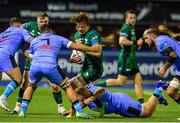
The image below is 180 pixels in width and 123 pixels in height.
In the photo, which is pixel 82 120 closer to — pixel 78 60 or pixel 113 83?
pixel 78 60

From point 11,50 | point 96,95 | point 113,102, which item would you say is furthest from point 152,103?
point 11,50

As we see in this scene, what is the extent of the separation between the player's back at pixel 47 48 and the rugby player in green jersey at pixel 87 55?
575 mm

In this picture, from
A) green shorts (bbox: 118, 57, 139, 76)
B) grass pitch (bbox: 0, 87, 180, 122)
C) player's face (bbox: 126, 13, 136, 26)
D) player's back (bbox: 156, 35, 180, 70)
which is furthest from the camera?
green shorts (bbox: 118, 57, 139, 76)

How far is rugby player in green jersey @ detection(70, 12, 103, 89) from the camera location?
1409 centimetres

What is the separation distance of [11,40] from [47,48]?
193cm

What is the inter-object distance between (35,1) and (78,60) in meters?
15.0

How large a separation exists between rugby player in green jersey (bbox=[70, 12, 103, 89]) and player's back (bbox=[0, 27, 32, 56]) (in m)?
1.19

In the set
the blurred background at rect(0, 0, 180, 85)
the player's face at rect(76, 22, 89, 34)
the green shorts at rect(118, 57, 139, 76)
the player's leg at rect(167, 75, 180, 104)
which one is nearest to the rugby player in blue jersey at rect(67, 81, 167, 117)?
the player's leg at rect(167, 75, 180, 104)

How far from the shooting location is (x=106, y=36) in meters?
30.3

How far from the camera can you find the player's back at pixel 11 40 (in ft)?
50.3

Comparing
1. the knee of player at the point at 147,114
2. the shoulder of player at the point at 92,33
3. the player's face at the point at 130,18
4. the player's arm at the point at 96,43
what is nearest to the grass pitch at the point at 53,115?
the knee of player at the point at 147,114

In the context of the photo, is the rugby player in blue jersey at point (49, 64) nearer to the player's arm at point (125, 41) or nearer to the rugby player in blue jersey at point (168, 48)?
the rugby player in blue jersey at point (168, 48)

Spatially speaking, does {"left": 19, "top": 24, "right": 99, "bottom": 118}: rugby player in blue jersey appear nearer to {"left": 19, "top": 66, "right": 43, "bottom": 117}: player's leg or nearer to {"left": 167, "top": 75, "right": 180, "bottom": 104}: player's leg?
{"left": 19, "top": 66, "right": 43, "bottom": 117}: player's leg

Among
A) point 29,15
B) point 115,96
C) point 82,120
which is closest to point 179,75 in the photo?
point 115,96
